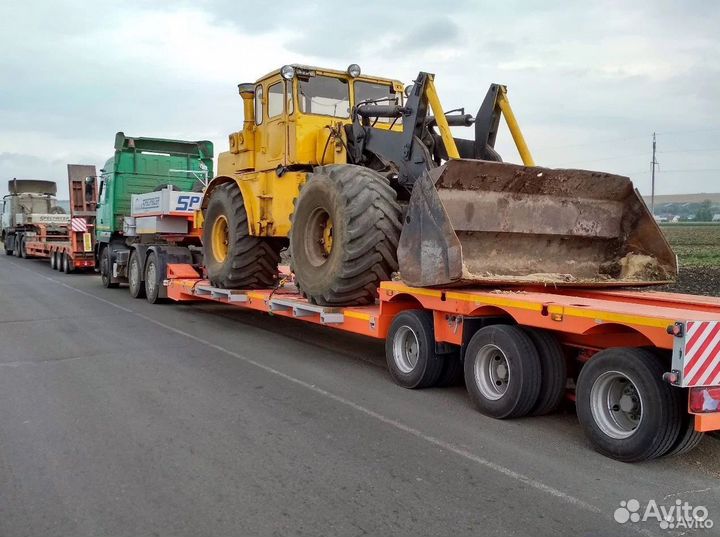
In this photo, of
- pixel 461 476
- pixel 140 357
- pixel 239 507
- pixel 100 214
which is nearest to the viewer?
pixel 239 507

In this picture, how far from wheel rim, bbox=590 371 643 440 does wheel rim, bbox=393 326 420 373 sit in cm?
226

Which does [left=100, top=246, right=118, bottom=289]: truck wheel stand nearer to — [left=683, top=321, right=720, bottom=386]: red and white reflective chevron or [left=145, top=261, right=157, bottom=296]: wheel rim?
[left=145, top=261, right=157, bottom=296]: wheel rim

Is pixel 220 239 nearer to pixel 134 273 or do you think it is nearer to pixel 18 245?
pixel 134 273

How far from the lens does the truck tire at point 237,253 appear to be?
34.3ft

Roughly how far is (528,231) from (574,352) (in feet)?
5.56

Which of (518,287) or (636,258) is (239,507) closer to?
(518,287)

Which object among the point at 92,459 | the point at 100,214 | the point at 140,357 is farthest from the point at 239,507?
the point at 100,214

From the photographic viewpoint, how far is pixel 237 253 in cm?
1047

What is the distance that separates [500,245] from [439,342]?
135cm

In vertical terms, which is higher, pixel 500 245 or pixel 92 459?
pixel 500 245

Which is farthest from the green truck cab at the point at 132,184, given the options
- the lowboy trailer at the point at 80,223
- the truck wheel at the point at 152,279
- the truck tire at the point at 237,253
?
the truck tire at the point at 237,253

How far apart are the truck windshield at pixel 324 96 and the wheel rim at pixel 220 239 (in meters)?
2.65

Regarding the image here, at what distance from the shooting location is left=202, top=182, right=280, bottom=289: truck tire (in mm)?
10453

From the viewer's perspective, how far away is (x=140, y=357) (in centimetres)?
859
